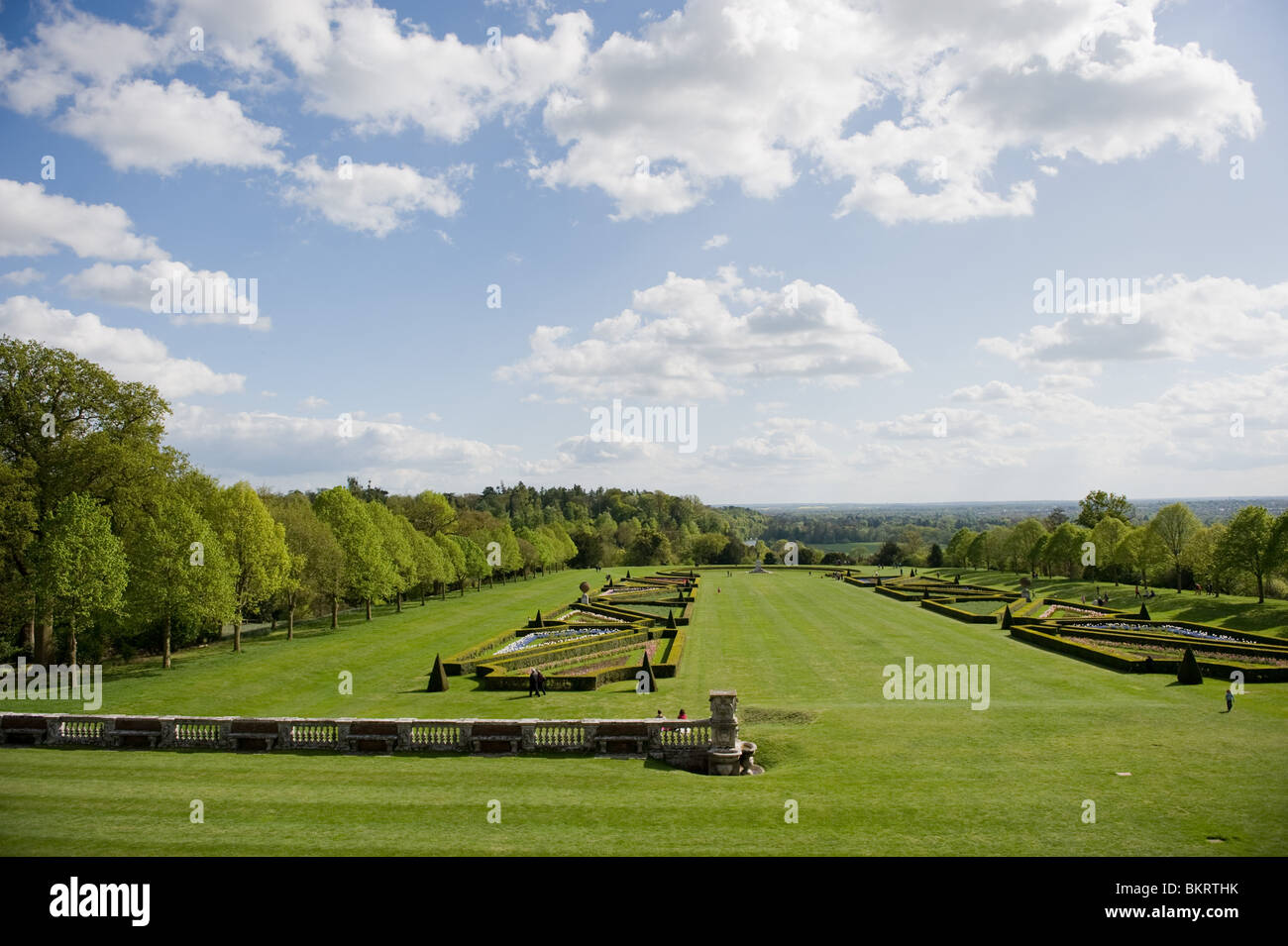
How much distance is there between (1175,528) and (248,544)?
267ft

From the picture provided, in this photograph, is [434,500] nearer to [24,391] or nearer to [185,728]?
[24,391]

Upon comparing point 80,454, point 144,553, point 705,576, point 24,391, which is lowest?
point 705,576

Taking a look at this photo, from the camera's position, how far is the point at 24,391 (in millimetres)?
38125

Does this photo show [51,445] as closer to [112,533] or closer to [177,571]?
[112,533]

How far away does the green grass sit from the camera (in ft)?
48.2

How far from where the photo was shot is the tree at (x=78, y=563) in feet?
114

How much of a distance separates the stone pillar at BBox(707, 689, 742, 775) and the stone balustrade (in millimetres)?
91

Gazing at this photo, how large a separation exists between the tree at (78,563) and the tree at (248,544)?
727 cm

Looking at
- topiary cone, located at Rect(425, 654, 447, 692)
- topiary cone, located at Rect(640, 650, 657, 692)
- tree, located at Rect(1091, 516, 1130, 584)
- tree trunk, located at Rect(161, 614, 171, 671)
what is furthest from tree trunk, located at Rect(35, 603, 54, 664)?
tree, located at Rect(1091, 516, 1130, 584)

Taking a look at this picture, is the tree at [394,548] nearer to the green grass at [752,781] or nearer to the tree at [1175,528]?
the green grass at [752,781]

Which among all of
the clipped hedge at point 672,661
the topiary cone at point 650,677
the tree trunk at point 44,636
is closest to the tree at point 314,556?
the tree trunk at point 44,636
